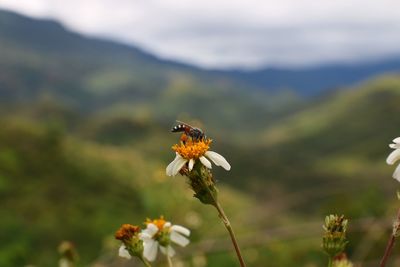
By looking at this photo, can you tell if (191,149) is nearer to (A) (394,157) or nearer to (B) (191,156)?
(B) (191,156)

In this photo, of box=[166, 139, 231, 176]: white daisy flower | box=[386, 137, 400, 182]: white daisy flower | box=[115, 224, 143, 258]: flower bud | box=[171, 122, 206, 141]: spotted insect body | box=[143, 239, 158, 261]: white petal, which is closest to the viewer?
box=[386, 137, 400, 182]: white daisy flower

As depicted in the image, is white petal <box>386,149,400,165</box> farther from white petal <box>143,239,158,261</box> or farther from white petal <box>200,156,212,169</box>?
white petal <box>143,239,158,261</box>

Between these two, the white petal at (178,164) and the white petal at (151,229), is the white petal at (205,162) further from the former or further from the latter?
the white petal at (151,229)

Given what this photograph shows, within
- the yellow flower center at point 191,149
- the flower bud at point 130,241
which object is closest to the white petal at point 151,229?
the flower bud at point 130,241

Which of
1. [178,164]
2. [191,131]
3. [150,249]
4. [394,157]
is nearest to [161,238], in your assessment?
[150,249]

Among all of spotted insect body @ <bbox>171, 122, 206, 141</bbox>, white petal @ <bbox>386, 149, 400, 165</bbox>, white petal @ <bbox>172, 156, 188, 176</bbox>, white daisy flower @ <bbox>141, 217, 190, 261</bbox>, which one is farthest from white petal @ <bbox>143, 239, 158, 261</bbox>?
white petal @ <bbox>386, 149, 400, 165</bbox>

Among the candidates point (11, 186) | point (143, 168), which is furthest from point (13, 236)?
point (143, 168)

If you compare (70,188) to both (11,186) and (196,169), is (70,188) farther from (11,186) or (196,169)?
(196,169)

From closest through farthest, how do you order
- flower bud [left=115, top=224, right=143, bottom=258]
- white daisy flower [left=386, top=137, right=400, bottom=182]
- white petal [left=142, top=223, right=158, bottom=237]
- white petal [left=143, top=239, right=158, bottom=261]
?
1. white daisy flower [left=386, top=137, right=400, bottom=182]
2. flower bud [left=115, top=224, right=143, bottom=258]
3. white petal [left=143, top=239, right=158, bottom=261]
4. white petal [left=142, top=223, right=158, bottom=237]
